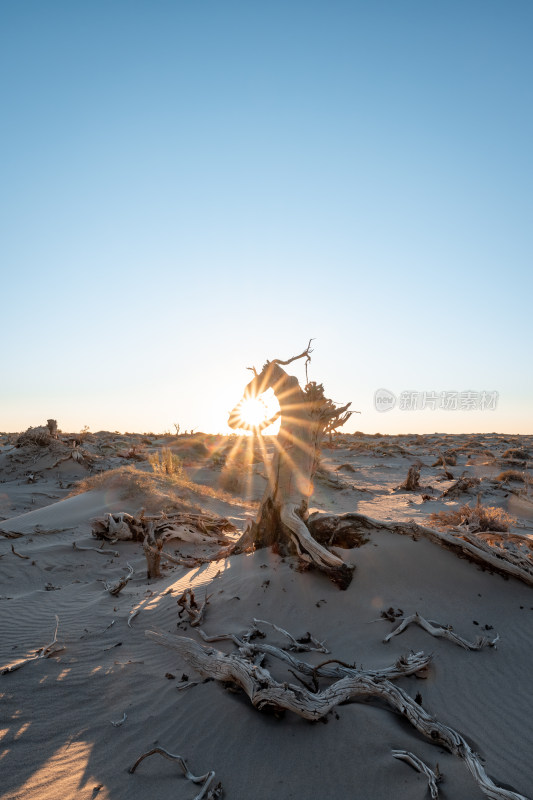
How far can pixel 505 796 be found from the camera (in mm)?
2330

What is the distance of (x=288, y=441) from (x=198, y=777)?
4.55 m

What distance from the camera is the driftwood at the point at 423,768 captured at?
8.09 feet

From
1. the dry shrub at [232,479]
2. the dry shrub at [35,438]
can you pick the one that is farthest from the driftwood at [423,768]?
the dry shrub at [35,438]

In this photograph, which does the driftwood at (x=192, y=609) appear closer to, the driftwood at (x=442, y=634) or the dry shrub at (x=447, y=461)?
the driftwood at (x=442, y=634)

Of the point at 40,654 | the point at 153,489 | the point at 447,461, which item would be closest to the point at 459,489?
the point at 447,461

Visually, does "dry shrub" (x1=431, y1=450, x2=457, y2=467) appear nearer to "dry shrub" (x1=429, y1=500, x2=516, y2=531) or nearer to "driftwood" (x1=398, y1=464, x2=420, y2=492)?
"driftwood" (x1=398, y1=464, x2=420, y2=492)

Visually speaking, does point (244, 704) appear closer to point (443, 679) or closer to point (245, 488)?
point (443, 679)

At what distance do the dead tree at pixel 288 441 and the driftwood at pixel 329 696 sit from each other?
2891 millimetres

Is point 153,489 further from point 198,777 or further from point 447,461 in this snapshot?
point 447,461

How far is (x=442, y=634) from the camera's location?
4.20 meters

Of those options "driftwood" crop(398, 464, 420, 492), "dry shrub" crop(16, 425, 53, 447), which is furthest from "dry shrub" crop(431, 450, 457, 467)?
"dry shrub" crop(16, 425, 53, 447)

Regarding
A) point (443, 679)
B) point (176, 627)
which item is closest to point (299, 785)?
point (443, 679)

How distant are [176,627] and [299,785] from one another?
97.6 inches

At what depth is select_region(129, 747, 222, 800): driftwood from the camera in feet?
8.48
